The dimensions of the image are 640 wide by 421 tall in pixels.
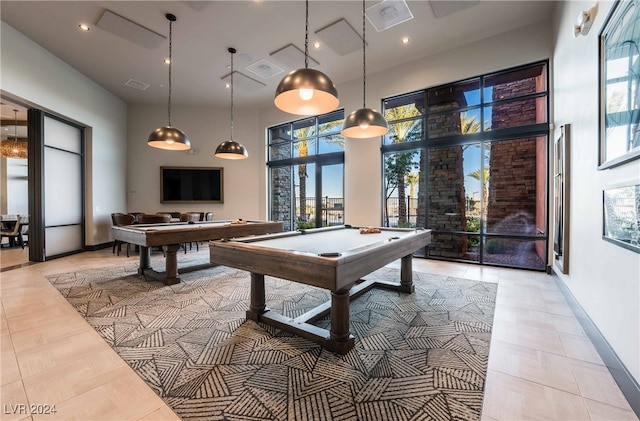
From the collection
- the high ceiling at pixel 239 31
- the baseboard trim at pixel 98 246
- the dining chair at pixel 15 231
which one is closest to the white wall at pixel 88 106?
the baseboard trim at pixel 98 246

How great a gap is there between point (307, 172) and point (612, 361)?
6610 millimetres

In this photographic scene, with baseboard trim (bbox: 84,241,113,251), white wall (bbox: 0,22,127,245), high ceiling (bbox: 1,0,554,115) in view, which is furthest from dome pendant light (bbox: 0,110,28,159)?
baseboard trim (bbox: 84,241,113,251)

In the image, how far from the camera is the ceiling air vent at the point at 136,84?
6540 mm

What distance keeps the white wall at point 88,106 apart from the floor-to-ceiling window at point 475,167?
692 cm

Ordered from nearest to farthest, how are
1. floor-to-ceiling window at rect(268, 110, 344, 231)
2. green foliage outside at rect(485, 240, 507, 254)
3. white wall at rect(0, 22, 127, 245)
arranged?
1. white wall at rect(0, 22, 127, 245)
2. green foliage outside at rect(485, 240, 507, 254)
3. floor-to-ceiling window at rect(268, 110, 344, 231)

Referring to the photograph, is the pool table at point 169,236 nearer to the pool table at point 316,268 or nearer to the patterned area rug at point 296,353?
the patterned area rug at point 296,353

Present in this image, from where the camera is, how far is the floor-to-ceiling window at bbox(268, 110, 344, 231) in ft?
23.1

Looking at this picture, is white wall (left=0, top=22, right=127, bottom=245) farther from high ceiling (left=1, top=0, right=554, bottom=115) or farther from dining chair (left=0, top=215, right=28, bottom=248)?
dining chair (left=0, top=215, right=28, bottom=248)

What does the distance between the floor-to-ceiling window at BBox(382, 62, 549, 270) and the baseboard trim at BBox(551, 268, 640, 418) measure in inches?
88.3

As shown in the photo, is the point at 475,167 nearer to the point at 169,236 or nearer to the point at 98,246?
the point at 169,236

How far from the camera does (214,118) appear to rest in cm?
839

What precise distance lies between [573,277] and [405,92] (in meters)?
4.45

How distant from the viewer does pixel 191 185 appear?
8.20 m

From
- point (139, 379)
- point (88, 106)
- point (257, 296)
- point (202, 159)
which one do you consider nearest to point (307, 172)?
point (202, 159)
